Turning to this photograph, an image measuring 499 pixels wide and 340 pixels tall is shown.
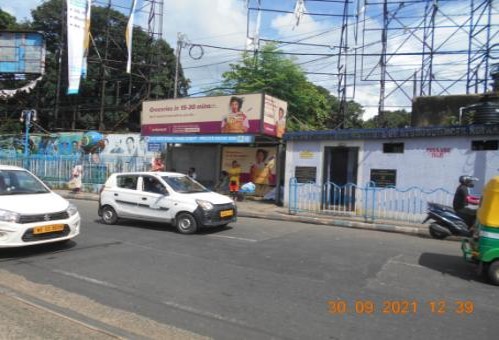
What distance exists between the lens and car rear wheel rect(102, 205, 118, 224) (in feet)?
40.4

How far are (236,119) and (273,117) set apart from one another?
4.91 feet

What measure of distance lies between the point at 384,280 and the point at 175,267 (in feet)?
10.8

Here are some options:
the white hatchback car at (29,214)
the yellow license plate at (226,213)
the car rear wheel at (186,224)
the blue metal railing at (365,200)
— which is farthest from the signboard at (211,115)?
the white hatchback car at (29,214)

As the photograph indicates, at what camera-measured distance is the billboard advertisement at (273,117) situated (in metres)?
18.0

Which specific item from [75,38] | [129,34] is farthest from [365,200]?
[75,38]

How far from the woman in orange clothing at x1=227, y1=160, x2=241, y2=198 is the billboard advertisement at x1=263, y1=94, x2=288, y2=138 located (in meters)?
2.22

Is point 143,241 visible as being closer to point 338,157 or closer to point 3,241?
point 3,241

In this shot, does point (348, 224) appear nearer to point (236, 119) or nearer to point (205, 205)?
point (205, 205)

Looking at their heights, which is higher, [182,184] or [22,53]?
[22,53]

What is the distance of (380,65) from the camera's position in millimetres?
25875

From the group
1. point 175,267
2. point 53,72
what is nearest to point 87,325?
point 175,267

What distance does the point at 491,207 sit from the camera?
680cm

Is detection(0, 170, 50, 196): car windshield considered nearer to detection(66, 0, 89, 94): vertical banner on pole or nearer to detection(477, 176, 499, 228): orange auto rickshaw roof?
detection(477, 176, 499, 228): orange auto rickshaw roof

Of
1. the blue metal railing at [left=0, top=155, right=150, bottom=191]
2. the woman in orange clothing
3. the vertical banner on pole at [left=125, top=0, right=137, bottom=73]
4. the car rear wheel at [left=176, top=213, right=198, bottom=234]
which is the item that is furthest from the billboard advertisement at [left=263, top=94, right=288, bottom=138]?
the vertical banner on pole at [left=125, top=0, right=137, bottom=73]
